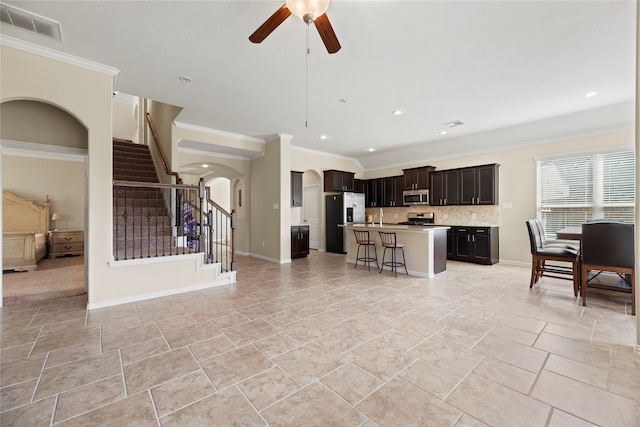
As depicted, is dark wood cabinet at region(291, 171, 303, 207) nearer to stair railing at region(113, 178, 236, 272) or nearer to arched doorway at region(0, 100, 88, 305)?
stair railing at region(113, 178, 236, 272)

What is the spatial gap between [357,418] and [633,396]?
1.83m

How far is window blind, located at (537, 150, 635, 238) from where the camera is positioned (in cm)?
500

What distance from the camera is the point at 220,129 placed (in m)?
5.85

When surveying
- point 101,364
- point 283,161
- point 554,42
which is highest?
point 554,42

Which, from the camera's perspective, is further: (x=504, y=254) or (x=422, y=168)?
(x=422, y=168)

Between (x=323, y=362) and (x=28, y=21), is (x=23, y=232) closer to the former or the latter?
(x=28, y=21)

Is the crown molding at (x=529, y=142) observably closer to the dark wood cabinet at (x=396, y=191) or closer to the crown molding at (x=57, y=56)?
the dark wood cabinet at (x=396, y=191)

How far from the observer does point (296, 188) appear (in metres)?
7.12

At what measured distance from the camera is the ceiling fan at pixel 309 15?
6.00 feet

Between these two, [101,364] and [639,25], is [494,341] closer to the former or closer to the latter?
[639,25]

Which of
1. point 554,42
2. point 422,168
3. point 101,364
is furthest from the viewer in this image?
point 422,168

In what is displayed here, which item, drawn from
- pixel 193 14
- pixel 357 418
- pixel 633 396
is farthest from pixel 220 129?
Answer: pixel 633 396

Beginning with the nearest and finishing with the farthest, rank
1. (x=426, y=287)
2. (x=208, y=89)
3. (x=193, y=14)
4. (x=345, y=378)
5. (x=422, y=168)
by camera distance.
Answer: (x=345, y=378)
(x=193, y=14)
(x=208, y=89)
(x=426, y=287)
(x=422, y=168)

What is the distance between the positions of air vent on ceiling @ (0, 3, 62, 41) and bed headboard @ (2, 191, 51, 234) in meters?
5.38
